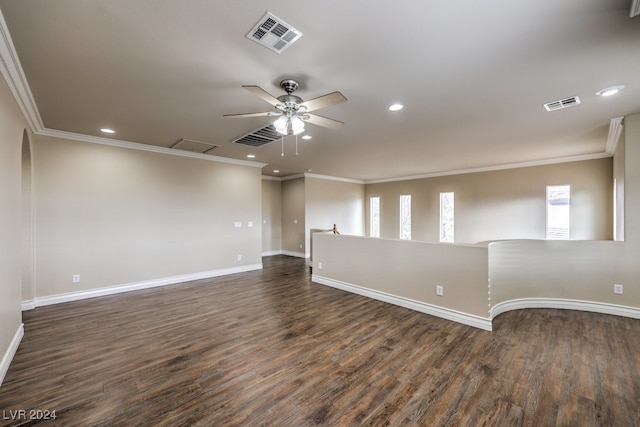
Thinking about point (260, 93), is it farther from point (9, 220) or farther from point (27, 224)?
point (27, 224)

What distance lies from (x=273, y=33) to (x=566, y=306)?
5.47m

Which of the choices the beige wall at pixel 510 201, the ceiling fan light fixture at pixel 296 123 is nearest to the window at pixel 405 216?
the beige wall at pixel 510 201

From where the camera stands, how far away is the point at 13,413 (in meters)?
1.92

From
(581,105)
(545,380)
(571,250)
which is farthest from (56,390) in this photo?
(571,250)

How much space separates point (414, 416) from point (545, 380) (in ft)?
4.48

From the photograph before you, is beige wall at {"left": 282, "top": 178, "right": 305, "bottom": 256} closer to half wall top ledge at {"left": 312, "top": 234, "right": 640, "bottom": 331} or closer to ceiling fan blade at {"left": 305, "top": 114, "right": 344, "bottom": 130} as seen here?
half wall top ledge at {"left": 312, "top": 234, "right": 640, "bottom": 331}

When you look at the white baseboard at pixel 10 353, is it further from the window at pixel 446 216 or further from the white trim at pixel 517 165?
the white trim at pixel 517 165

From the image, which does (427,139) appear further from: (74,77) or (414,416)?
(74,77)

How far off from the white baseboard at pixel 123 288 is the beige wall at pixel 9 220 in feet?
4.78

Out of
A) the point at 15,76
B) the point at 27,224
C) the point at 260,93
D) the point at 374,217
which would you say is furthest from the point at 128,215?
the point at 374,217

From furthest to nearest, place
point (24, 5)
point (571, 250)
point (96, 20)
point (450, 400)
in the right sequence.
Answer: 1. point (571, 250)
2. point (450, 400)
3. point (96, 20)
4. point (24, 5)

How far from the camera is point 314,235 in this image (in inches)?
222

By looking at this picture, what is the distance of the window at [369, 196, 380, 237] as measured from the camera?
10.2 m

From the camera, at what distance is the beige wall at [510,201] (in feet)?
18.6
